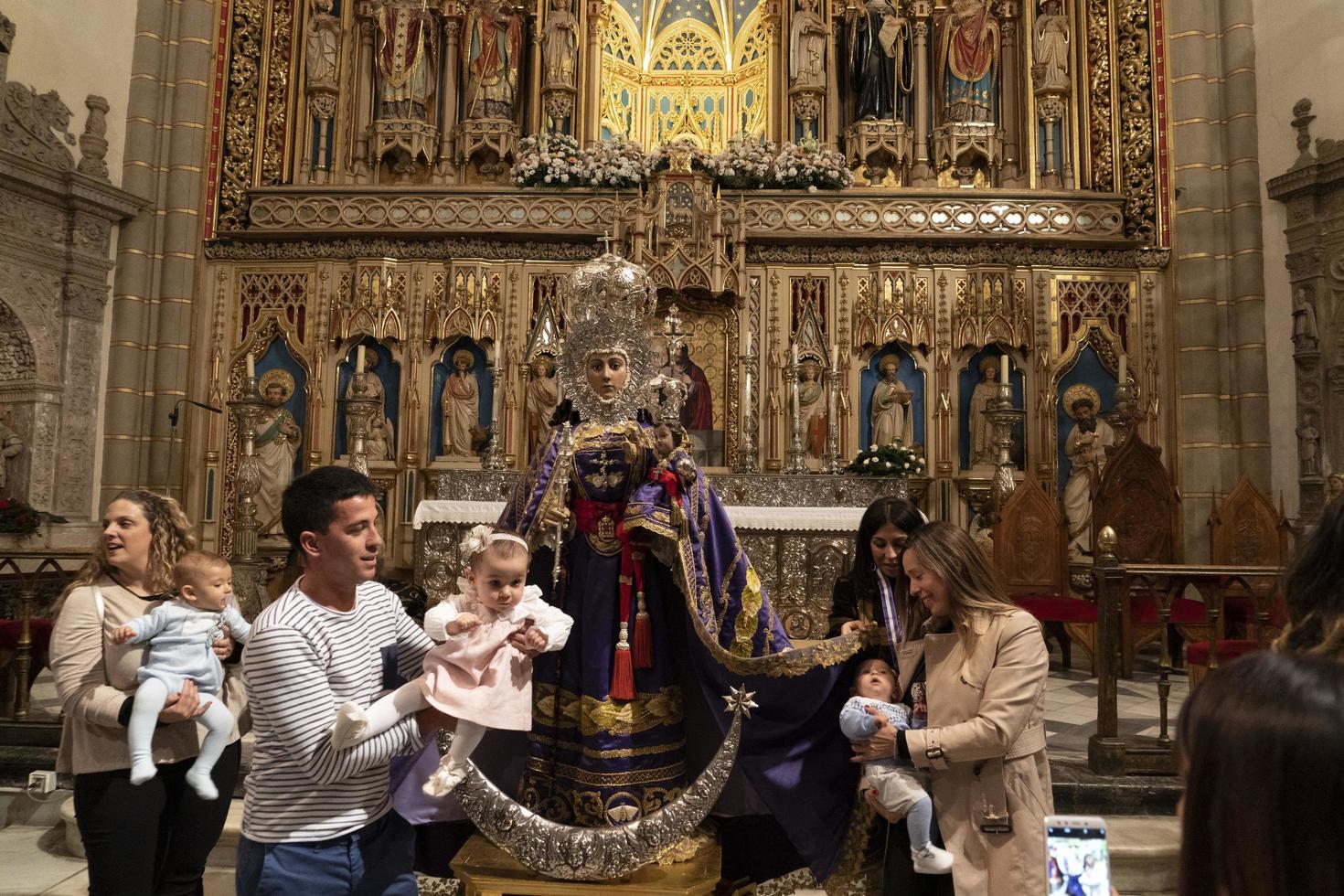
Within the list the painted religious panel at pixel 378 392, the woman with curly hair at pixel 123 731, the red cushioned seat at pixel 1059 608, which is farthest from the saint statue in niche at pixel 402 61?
the woman with curly hair at pixel 123 731

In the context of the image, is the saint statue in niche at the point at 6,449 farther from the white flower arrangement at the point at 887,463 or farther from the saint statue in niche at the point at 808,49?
the saint statue in niche at the point at 808,49

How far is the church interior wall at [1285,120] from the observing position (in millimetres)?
9883

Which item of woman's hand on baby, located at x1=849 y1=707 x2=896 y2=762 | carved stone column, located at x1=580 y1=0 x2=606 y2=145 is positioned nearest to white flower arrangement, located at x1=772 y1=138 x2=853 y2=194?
carved stone column, located at x1=580 y1=0 x2=606 y2=145

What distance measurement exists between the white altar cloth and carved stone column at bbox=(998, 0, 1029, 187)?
19.5 feet

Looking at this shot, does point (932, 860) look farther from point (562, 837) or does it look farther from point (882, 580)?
point (562, 837)

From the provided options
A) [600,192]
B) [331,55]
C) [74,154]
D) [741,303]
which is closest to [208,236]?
[74,154]

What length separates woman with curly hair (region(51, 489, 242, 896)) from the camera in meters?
2.69

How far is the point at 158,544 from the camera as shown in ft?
10.0

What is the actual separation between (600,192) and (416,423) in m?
3.45

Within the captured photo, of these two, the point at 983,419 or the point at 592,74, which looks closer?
the point at 983,419

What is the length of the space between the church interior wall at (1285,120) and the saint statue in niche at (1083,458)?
1722 mm

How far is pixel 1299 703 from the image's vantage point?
98 cm

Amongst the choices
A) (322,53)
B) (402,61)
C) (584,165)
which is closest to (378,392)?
(584,165)

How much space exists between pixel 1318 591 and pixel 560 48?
11600mm
